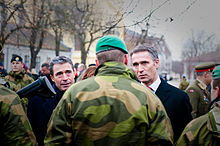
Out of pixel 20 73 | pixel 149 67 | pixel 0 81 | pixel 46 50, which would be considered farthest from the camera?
pixel 46 50

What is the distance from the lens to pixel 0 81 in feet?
7.15

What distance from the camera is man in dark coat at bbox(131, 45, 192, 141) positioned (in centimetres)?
281

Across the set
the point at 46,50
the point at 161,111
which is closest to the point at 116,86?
the point at 161,111

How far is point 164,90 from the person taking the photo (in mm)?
3023

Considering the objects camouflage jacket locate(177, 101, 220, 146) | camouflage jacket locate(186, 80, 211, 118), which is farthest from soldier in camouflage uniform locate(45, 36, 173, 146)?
camouflage jacket locate(186, 80, 211, 118)

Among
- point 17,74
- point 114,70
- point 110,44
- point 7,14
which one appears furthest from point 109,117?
point 7,14

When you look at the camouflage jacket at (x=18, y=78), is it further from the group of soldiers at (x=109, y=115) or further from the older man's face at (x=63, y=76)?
the group of soldiers at (x=109, y=115)

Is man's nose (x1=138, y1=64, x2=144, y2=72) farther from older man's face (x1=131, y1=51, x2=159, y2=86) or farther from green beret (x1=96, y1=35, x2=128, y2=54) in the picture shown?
green beret (x1=96, y1=35, x2=128, y2=54)

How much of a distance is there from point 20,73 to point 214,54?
154 ft

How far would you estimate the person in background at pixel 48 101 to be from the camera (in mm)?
3162

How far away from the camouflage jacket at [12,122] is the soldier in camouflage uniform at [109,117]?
51 centimetres

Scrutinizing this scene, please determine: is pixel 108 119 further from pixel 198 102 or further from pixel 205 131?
pixel 198 102

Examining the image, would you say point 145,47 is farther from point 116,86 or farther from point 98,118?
point 98,118

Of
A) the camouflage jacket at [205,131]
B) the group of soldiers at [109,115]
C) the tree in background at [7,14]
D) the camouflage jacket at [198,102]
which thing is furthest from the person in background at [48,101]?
the tree in background at [7,14]
